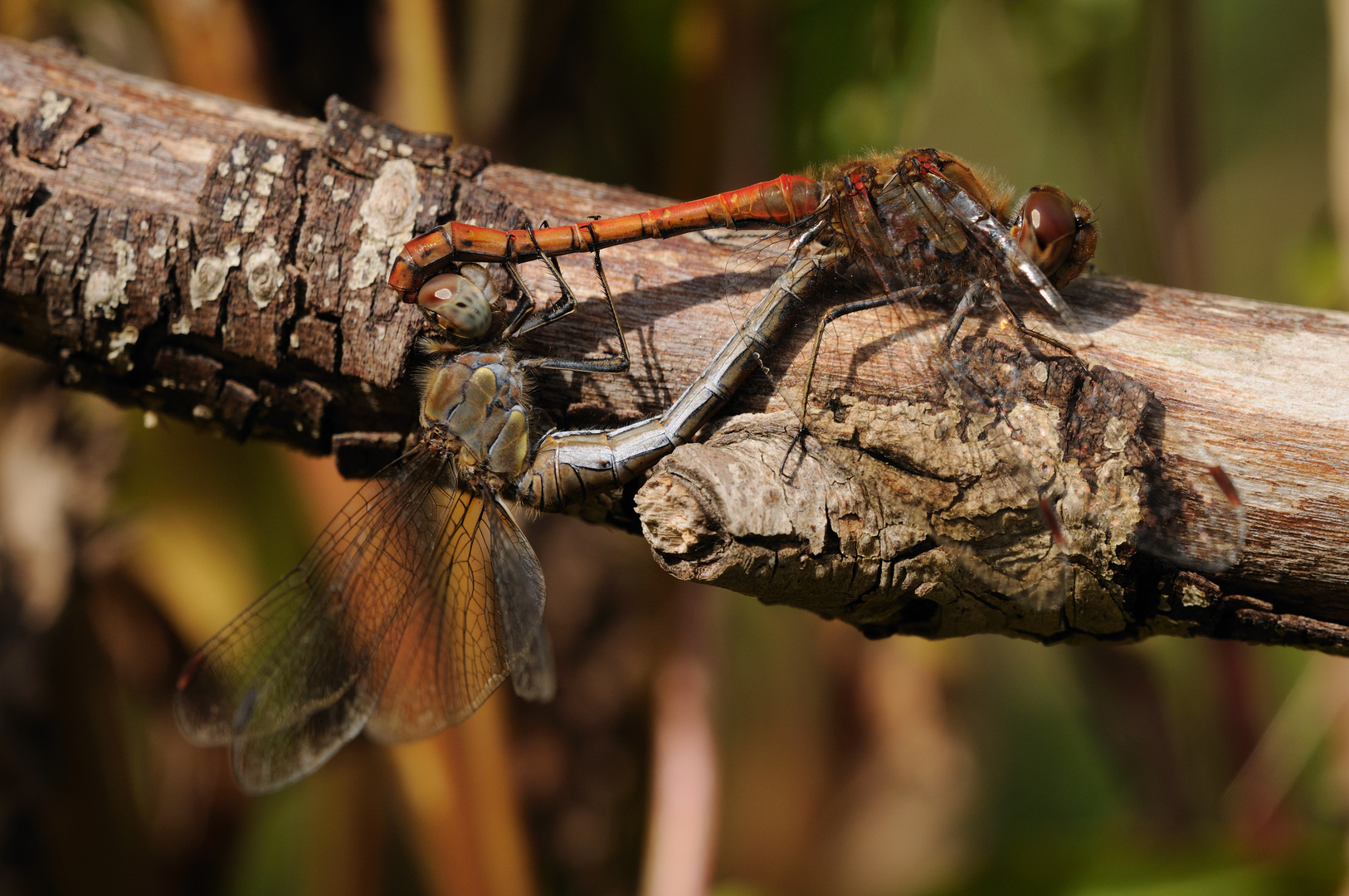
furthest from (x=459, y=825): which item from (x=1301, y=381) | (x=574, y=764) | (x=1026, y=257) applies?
(x=1301, y=381)

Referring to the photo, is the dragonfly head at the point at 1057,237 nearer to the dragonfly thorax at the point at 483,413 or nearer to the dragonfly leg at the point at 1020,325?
the dragonfly leg at the point at 1020,325

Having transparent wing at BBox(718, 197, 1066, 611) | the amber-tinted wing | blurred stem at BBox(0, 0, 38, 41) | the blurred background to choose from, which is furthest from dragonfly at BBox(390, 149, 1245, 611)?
blurred stem at BBox(0, 0, 38, 41)

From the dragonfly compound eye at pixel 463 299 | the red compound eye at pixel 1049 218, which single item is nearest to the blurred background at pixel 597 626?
the red compound eye at pixel 1049 218

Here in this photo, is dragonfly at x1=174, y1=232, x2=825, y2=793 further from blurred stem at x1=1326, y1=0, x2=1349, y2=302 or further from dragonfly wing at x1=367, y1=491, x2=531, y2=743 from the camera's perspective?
blurred stem at x1=1326, y1=0, x2=1349, y2=302

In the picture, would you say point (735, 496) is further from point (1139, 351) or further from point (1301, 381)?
point (1301, 381)

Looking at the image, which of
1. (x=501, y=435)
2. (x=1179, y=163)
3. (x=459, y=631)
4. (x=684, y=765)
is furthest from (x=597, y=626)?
(x=1179, y=163)

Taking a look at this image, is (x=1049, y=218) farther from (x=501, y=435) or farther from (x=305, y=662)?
(x=305, y=662)
